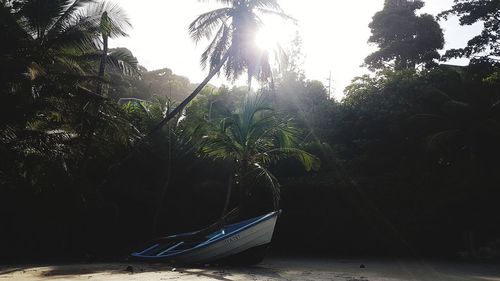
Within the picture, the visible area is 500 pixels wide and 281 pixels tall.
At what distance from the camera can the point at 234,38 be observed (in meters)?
17.2

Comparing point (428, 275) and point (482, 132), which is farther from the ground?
point (482, 132)

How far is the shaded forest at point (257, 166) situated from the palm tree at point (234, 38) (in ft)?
0.17

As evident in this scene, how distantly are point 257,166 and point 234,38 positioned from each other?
5.83 m

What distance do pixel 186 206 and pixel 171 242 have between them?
3.99 meters

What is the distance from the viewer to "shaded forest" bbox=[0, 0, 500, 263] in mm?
14023

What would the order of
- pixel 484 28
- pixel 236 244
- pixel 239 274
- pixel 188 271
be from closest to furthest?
pixel 239 274
pixel 188 271
pixel 236 244
pixel 484 28

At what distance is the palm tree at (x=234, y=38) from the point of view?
1705 cm

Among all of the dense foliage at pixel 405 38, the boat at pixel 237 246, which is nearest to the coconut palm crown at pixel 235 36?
the boat at pixel 237 246

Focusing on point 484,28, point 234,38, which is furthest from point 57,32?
point 484,28

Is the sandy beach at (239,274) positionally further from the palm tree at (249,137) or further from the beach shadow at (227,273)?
the palm tree at (249,137)

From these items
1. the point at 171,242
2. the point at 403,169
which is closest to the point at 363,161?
the point at 403,169

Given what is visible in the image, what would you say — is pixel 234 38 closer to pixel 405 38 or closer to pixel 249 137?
pixel 249 137

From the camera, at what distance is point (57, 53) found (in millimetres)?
13641

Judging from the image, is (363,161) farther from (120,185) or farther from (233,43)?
(120,185)
